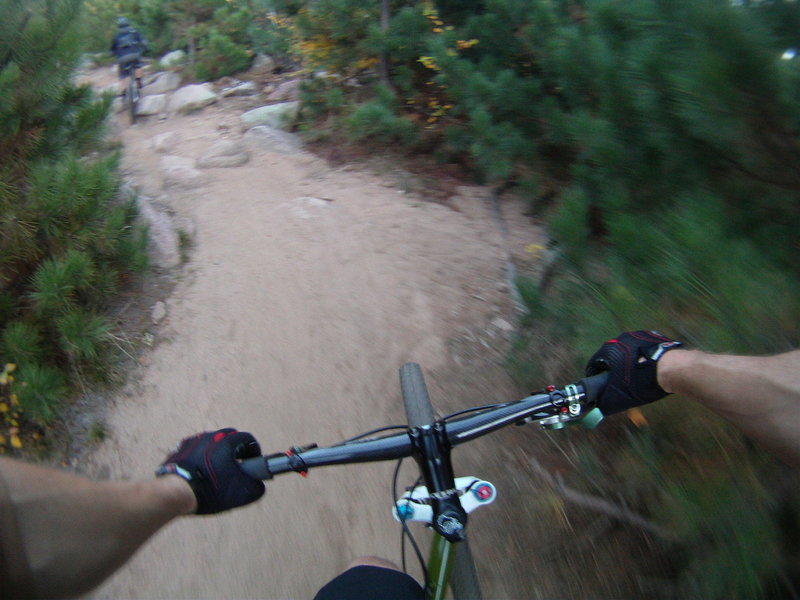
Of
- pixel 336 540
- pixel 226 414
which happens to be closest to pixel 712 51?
pixel 336 540

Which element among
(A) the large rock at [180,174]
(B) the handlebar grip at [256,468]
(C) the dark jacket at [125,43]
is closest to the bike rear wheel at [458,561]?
(B) the handlebar grip at [256,468]

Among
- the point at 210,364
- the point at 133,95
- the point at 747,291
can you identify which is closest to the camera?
the point at 747,291

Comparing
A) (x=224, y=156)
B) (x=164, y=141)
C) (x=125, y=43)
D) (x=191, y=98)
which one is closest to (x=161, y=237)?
(x=224, y=156)

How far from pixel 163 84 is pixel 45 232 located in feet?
27.6

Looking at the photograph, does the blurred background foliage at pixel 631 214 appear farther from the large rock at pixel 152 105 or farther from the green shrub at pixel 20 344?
the large rock at pixel 152 105

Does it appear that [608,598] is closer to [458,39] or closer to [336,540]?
→ [336,540]

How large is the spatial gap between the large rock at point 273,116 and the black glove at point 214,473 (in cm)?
694

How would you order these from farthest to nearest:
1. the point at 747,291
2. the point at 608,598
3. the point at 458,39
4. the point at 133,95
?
1. the point at 133,95
2. the point at 458,39
3. the point at 608,598
4. the point at 747,291

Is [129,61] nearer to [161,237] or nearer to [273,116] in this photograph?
[273,116]

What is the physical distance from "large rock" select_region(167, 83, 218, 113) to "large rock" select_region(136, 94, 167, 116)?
199 mm

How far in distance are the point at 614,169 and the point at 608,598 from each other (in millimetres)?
1958

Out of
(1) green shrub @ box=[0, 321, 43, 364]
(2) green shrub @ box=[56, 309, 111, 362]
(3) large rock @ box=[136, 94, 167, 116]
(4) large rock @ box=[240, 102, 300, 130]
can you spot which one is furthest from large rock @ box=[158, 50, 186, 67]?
(1) green shrub @ box=[0, 321, 43, 364]

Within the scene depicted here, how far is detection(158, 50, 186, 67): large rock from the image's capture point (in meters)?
11.3

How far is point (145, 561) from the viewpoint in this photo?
9.21ft
